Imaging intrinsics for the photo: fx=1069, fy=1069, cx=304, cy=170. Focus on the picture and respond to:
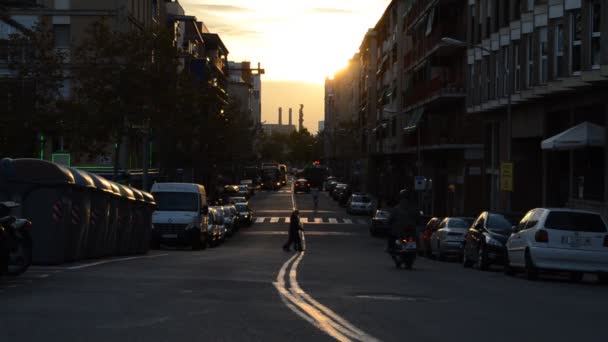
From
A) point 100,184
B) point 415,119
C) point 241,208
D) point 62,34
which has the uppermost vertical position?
point 62,34

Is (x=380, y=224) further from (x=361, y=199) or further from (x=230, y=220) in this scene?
(x=361, y=199)

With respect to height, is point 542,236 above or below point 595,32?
below

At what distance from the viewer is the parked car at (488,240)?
26.2 m

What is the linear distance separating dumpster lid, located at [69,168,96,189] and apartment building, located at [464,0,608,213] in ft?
51.8

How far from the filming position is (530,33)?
42.4 m

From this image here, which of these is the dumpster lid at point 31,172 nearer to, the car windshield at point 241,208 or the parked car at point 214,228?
the parked car at point 214,228

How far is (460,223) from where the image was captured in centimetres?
3509

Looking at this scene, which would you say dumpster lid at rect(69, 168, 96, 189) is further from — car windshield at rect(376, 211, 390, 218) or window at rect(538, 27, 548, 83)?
car windshield at rect(376, 211, 390, 218)

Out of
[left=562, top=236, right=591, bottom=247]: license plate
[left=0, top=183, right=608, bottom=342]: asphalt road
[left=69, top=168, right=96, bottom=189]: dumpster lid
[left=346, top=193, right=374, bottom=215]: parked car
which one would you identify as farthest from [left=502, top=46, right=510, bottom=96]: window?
[left=346, top=193, right=374, bottom=215]: parked car

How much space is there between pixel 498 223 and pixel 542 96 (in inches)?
551

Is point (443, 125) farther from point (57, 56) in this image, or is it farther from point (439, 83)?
point (57, 56)

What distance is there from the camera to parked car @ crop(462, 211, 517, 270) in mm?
26203

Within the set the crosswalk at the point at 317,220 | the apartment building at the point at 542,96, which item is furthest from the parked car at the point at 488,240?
the crosswalk at the point at 317,220

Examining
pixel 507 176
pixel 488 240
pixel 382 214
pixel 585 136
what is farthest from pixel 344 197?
pixel 488 240
